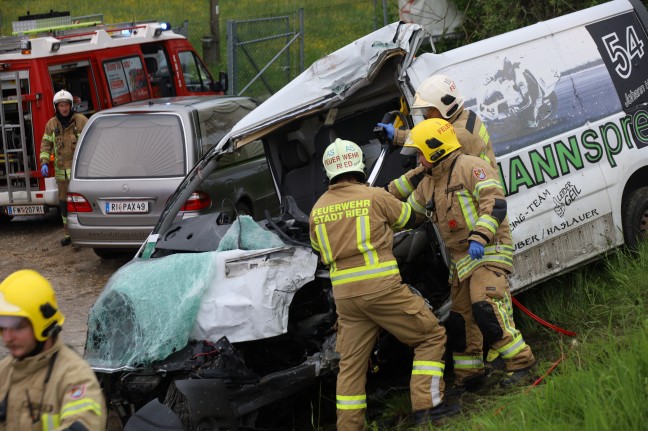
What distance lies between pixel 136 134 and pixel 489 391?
17.5 ft

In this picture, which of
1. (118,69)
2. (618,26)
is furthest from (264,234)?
(118,69)

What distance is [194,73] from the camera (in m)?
15.0

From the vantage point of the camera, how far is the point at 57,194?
12.5m

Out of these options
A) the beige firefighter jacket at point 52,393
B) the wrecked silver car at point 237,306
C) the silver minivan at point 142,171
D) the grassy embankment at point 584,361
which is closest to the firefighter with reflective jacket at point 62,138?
the silver minivan at point 142,171

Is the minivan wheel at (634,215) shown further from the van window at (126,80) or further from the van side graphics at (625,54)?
the van window at (126,80)

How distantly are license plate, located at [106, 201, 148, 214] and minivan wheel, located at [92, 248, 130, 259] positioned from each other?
31.0 inches

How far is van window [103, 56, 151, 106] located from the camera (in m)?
13.4

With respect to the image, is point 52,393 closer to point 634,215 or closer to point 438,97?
point 438,97

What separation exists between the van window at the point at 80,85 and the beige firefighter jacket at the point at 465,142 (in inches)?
297

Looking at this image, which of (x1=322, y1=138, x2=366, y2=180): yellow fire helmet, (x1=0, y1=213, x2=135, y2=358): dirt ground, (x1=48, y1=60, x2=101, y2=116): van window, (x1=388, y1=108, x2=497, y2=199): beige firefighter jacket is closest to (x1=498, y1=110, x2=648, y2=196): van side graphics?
(x1=388, y1=108, x2=497, y2=199): beige firefighter jacket

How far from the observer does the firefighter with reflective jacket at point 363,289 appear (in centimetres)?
572

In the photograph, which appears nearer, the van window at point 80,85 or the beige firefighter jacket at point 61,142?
the beige firefighter jacket at point 61,142

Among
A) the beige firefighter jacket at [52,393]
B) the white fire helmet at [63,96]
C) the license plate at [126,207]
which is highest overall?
Result: the white fire helmet at [63,96]

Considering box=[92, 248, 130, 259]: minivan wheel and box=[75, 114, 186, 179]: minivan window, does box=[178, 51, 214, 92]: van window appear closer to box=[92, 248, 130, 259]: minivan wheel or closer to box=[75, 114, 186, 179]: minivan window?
box=[92, 248, 130, 259]: minivan wheel
